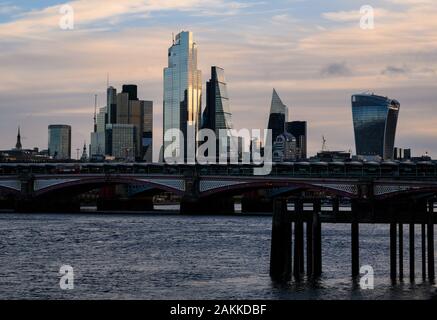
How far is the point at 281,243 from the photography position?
1781 inches

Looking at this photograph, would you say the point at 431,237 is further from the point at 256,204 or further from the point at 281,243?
the point at 256,204

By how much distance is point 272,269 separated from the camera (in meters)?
46.5

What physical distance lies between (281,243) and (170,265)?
11.5 m

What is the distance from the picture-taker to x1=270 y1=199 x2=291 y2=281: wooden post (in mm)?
44875

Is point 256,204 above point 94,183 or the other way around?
the other way around

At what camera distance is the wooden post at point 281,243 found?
4488 cm

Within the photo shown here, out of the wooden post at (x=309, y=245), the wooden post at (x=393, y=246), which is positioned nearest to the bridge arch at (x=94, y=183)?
the wooden post at (x=309, y=245)

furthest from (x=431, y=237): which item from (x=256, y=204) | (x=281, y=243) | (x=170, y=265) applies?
(x=256, y=204)

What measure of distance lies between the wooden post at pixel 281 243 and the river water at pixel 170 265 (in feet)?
2.72

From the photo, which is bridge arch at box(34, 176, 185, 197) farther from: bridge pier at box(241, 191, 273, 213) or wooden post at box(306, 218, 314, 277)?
wooden post at box(306, 218, 314, 277)

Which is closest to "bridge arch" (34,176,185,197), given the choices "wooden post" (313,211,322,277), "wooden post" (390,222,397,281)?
"wooden post" (313,211,322,277)

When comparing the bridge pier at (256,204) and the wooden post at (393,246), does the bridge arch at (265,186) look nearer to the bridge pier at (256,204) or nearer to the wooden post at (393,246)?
the bridge pier at (256,204)

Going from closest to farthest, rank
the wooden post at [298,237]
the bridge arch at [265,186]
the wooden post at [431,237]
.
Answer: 1. the wooden post at [431,237]
2. the wooden post at [298,237]
3. the bridge arch at [265,186]
